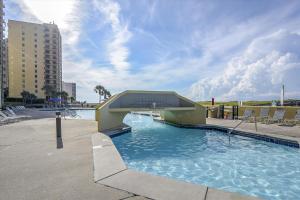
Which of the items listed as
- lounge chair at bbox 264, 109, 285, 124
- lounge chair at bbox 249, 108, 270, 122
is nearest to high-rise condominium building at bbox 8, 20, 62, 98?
lounge chair at bbox 249, 108, 270, 122

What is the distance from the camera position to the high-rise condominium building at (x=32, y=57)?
8219 cm

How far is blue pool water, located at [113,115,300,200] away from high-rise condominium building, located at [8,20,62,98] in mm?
77431

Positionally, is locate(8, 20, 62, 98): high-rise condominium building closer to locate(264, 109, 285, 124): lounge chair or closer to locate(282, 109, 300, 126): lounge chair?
locate(264, 109, 285, 124): lounge chair

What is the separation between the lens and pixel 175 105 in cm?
2066

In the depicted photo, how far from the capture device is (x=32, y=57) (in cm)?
8475

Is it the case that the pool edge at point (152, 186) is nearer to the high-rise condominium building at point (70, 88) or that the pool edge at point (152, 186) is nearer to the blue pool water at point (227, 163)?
the blue pool water at point (227, 163)

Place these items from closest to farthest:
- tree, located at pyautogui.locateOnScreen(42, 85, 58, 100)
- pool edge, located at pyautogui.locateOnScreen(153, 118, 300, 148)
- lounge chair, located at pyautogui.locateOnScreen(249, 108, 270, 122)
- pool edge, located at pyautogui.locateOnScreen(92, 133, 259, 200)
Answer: pool edge, located at pyautogui.locateOnScreen(92, 133, 259, 200)
pool edge, located at pyautogui.locateOnScreen(153, 118, 300, 148)
lounge chair, located at pyautogui.locateOnScreen(249, 108, 270, 122)
tree, located at pyautogui.locateOnScreen(42, 85, 58, 100)

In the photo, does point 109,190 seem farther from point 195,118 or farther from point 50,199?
point 195,118

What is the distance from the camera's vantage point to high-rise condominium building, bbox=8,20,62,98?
82188mm

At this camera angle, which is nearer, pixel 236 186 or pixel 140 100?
pixel 236 186

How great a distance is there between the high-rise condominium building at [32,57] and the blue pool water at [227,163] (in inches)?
3048

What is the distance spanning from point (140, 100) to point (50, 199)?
15389 mm

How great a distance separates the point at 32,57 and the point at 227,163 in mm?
93178

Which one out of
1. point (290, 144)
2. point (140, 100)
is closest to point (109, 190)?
point (290, 144)
